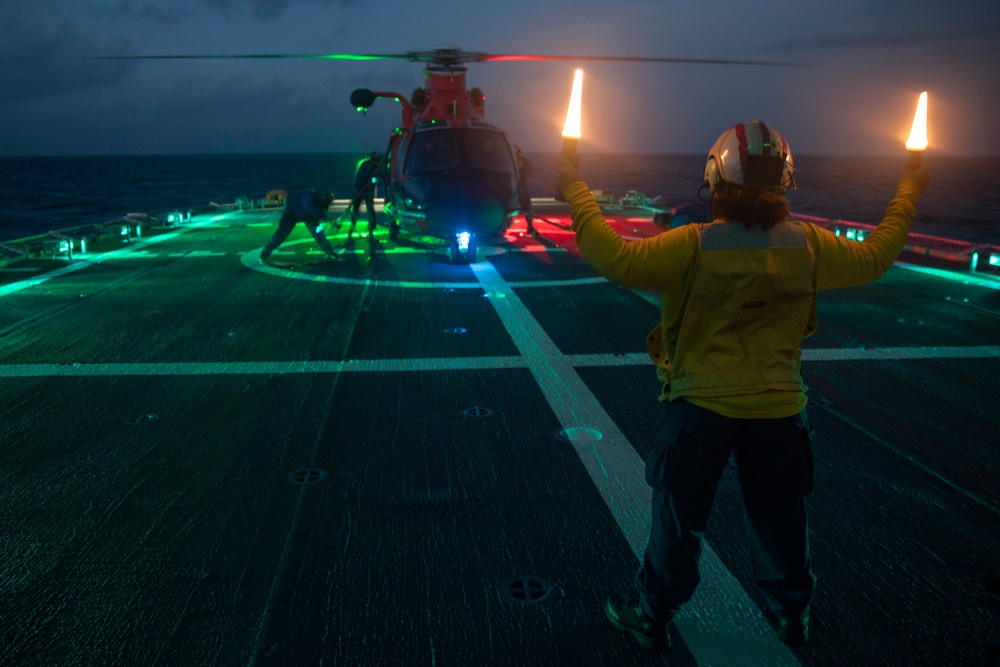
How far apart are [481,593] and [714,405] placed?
1359 mm

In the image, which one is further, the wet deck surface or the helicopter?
the helicopter

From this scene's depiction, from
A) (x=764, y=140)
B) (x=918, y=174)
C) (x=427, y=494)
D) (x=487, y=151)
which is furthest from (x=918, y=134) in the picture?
(x=487, y=151)

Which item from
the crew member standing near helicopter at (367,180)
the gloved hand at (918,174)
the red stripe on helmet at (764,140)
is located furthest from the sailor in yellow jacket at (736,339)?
the crew member standing near helicopter at (367,180)

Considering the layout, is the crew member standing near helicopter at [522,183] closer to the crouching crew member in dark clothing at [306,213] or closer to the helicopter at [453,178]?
the helicopter at [453,178]

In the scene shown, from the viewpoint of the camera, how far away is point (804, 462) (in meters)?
2.43

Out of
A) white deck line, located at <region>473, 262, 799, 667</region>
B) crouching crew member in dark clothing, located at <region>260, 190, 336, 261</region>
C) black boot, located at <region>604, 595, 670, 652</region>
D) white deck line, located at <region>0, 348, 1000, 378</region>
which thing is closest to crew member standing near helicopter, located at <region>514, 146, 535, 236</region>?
crouching crew member in dark clothing, located at <region>260, 190, 336, 261</region>

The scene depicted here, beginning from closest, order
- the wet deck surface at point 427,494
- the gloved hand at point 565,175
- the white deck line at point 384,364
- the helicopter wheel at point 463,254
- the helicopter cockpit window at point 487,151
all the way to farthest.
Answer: the gloved hand at point 565,175 → the wet deck surface at point 427,494 → the white deck line at point 384,364 → the helicopter wheel at point 463,254 → the helicopter cockpit window at point 487,151

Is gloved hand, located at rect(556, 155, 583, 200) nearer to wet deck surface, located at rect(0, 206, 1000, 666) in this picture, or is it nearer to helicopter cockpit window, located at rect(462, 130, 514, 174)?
wet deck surface, located at rect(0, 206, 1000, 666)

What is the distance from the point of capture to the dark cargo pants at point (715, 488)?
2.42 meters

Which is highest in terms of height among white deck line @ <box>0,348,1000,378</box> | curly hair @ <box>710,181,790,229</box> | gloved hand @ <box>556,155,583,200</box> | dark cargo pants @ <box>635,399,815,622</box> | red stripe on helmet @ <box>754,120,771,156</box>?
red stripe on helmet @ <box>754,120,771,156</box>

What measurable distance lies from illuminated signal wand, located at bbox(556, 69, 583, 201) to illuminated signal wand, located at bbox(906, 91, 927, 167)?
4.74 ft

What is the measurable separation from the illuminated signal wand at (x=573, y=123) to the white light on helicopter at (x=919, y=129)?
1.44 meters

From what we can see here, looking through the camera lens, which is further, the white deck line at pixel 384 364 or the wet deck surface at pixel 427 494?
the white deck line at pixel 384 364

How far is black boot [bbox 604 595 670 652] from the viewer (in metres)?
2.61
